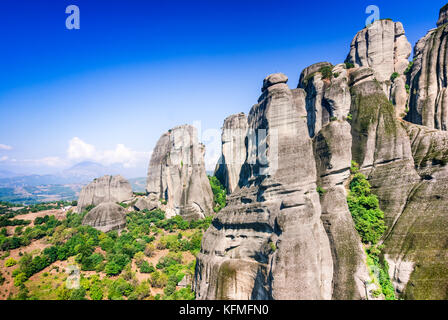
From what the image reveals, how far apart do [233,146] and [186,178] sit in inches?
469

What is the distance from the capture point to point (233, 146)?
48.2 metres

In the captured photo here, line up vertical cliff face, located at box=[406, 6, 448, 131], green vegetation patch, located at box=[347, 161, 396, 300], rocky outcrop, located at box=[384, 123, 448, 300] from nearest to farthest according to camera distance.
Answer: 1. rocky outcrop, located at box=[384, 123, 448, 300]
2. green vegetation patch, located at box=[347, 161, 396, 300]
3. vertical cliff face, located at box=[406, 6, 448, 131]

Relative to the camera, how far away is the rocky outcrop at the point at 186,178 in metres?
44.9

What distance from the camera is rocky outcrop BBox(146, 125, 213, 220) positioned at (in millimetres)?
44875

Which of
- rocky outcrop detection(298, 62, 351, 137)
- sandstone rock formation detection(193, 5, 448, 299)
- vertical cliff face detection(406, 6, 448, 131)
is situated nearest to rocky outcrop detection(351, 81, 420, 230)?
sandstone rock formation detection(193, 5, 448, 299)

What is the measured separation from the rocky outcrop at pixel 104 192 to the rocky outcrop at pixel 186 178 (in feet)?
45.1

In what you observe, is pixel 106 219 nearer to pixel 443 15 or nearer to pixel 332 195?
pixel 332 195

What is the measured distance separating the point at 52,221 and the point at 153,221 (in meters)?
21.3

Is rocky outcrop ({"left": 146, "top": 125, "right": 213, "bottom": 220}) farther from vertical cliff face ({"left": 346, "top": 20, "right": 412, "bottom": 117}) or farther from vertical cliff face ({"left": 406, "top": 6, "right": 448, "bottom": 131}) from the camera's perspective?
vertical cliff face ({"left": 406, "top": 6, "right": 448, "bottom": 131})

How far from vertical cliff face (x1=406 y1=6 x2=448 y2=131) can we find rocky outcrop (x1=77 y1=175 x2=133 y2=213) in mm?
56472

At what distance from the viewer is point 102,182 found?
54688 millimetres

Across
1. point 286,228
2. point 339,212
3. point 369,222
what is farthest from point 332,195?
point 286,228
